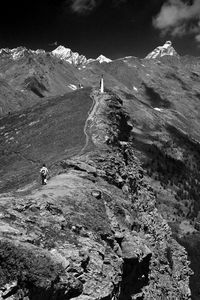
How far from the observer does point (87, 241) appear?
24.7 meters

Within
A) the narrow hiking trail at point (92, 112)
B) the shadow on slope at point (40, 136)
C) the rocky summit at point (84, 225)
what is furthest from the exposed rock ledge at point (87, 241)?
the shadow on slope at point (40, 136)

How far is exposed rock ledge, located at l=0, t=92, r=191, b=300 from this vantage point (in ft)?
62.3

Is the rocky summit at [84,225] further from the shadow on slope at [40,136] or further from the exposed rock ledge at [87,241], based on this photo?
the shadow on slope at [40,136]

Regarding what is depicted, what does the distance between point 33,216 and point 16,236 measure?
365 centimetres

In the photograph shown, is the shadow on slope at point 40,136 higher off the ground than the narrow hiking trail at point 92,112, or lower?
lower

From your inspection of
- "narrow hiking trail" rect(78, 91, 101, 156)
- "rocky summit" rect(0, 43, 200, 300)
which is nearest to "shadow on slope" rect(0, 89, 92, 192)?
"rocky summit" rect(0, 43, 200, 300)

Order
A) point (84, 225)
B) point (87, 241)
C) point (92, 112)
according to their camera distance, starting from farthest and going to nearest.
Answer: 1. point (92, 112)
2. point (84, 225)
3. point (87, 241)

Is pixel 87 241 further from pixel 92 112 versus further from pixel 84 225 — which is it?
pixel 92 112

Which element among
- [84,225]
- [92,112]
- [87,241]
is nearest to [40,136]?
[92,112]

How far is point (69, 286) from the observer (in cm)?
2053

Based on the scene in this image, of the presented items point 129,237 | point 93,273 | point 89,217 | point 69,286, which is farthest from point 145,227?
point 69,286

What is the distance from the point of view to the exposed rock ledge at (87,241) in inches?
747

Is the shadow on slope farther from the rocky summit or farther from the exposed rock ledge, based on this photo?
the exposed rock ledge

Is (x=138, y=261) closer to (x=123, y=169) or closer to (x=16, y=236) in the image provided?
(x=16, y=236)
